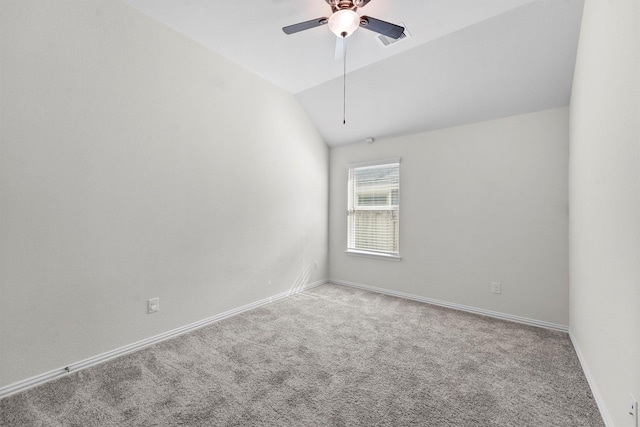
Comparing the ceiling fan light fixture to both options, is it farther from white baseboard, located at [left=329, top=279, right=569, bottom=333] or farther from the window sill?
white baseboard, located at [left=329, top=279, right=569, bottom=333]

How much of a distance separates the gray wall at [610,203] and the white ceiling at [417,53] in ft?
1.20

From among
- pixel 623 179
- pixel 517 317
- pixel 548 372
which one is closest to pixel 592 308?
pixel 548 372

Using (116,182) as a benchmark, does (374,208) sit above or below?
below

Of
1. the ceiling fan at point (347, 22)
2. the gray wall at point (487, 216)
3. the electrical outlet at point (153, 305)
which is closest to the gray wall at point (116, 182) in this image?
the electrical outlet at point (153, 305)

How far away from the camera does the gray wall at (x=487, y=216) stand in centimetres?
277

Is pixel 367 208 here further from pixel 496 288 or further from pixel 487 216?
pixel 496 288

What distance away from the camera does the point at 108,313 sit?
2.15 m

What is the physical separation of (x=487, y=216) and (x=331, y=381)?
248 centimetres

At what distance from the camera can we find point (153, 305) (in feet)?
7.97

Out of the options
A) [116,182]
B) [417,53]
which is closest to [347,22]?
[417,53]

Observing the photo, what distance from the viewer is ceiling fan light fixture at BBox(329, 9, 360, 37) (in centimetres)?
180

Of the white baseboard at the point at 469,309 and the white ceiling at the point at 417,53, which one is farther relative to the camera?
the white baseboard at the point at 469,309

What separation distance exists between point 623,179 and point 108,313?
3.26 meters

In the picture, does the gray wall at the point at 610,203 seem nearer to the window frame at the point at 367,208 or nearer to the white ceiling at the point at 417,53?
the white ceiling at the point at 417,53
